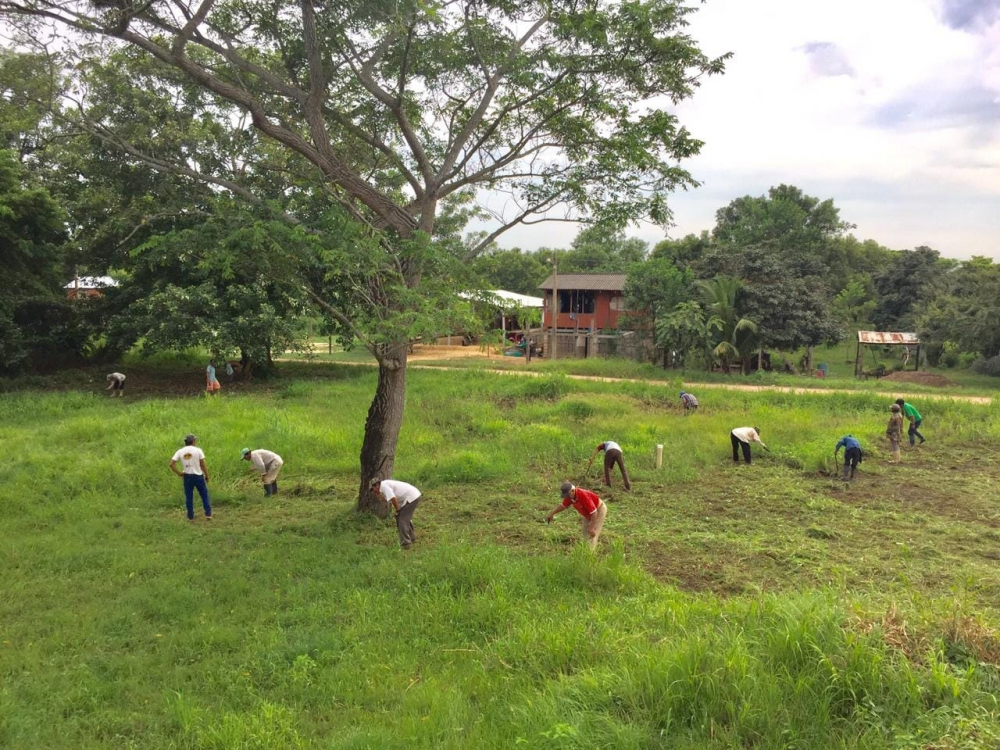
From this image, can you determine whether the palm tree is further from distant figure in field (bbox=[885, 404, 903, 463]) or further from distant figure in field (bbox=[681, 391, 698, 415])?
distant figure in field (bbox=[885, 404, 903, 463])

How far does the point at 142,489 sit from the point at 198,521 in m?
2.19

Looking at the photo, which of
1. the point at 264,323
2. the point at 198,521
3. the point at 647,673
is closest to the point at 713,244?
the point at 264,323

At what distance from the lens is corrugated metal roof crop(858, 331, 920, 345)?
24219mm

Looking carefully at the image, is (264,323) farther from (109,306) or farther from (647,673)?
(647,673)

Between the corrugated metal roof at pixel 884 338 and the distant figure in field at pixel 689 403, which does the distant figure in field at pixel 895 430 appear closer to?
the distant figure in field at pixel 689 403

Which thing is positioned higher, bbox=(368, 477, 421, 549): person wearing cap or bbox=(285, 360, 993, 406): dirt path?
bbox=(285, 360, 993, 406): dirt path

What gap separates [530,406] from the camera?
17.4 metres

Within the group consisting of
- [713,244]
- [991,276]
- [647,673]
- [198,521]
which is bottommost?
[198,521]

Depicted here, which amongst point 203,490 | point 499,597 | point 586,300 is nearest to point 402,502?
Result: point 499,597

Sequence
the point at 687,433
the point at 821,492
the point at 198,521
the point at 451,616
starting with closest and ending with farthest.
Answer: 1. the point at 451,616
2. the point at 198,521
3. the point at 821,492
4. the point at 687,433

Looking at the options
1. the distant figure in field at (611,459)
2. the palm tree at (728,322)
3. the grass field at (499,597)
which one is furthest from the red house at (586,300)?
the distant figure in field at (611,459)

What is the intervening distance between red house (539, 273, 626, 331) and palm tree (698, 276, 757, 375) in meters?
9.60

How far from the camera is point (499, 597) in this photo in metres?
6.39

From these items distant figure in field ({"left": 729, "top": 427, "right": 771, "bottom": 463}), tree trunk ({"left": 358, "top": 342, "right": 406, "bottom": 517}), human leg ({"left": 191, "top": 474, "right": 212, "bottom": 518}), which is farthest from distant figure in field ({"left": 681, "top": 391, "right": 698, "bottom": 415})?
human leg ({"left": 191, "top": 474, "right": 212, "bottom": 518})
